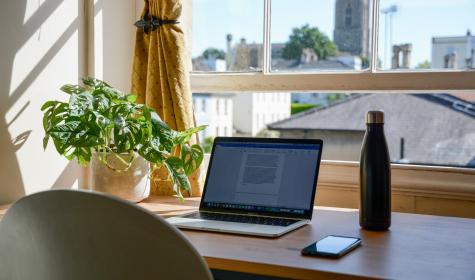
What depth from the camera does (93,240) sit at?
852mm

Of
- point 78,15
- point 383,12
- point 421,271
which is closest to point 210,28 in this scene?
point 78,15

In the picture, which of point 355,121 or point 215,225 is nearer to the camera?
point 215,225

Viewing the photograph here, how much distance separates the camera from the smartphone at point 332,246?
114 centimetres

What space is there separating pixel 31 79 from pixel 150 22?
0.42 metres

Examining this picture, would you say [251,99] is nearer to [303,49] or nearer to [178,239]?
[303,49]

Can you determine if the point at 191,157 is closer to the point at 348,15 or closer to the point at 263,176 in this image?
the point at 263,176

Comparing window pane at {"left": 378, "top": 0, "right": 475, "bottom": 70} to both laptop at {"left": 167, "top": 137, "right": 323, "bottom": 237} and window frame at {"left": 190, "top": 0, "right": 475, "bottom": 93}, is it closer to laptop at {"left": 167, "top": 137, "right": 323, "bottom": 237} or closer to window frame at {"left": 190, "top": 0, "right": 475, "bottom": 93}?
window frame at {"left": 190, "top": 0, "right": 475, "bottom": 93}

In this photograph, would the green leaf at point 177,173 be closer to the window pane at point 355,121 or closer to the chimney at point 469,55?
the window pane at point 355,121

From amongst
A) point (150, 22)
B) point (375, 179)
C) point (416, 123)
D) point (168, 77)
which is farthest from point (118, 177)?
point (416, 123)

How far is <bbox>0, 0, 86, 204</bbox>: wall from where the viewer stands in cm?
174

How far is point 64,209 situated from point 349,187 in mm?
1194

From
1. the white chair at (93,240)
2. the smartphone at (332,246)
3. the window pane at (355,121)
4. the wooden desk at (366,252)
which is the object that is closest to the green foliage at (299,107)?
the window pane at (355,121)

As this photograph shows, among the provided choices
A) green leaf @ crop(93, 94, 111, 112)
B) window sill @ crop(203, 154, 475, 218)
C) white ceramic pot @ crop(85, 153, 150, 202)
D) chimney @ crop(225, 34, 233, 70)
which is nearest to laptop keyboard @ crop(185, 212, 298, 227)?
white ceramic pot @ crop(85, 153, 150, 202)

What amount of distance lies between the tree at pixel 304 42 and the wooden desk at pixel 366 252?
747mm
